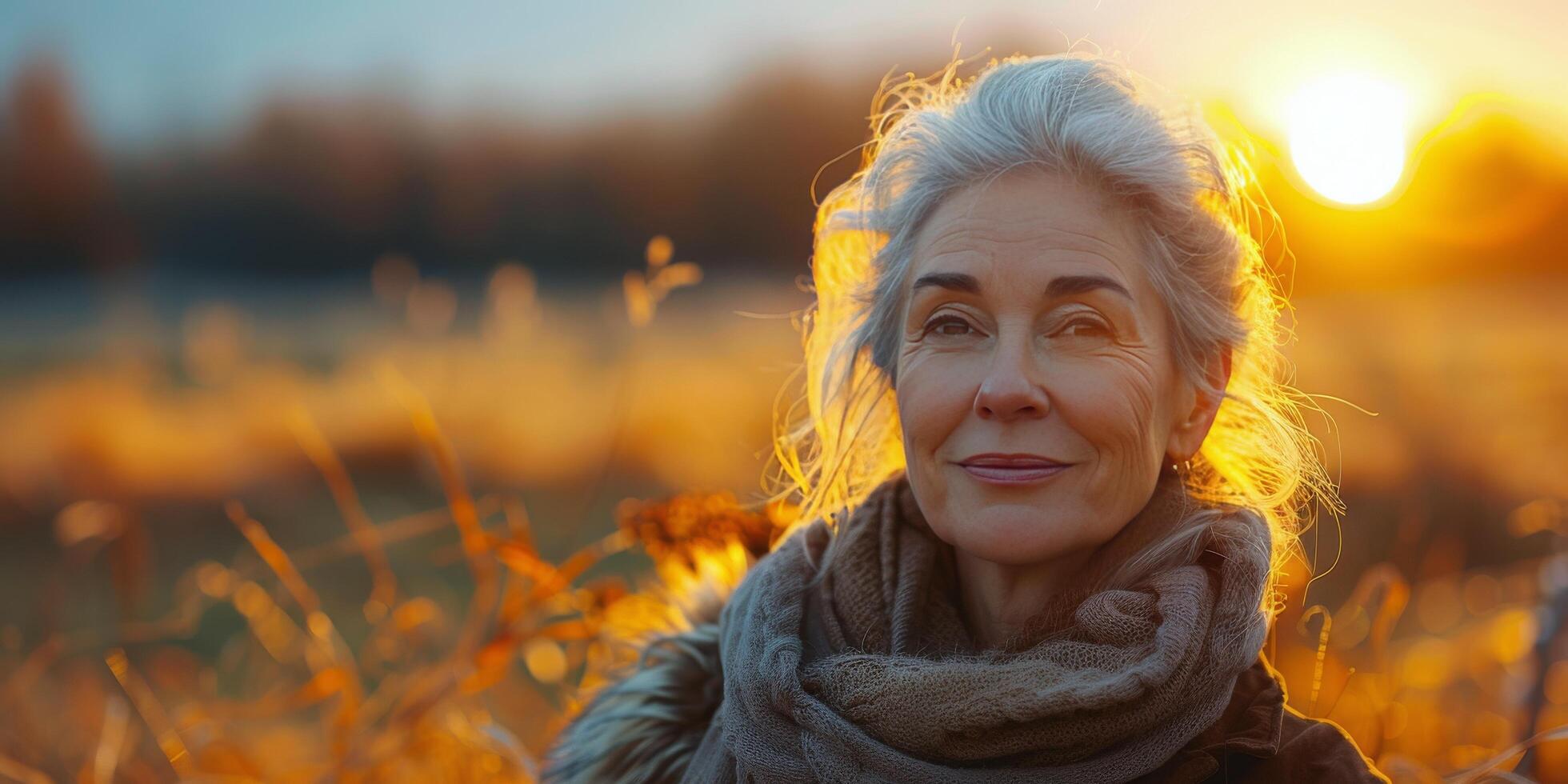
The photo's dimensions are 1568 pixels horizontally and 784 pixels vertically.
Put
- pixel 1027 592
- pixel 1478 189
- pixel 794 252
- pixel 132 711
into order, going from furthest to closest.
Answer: pixel 794 252
pixel 1478 189
pixel 132 711
pixel 1027 592

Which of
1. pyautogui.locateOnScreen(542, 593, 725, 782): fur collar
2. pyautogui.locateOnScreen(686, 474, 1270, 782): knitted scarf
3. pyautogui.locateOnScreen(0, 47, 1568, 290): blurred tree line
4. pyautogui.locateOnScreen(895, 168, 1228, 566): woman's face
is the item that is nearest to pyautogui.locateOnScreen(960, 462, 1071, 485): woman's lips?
pyautogui.locateOnScreen(895, 168, 1228, 566): woman's face

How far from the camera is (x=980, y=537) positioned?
2.11 m

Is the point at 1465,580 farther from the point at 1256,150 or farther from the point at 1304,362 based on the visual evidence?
the point at 1256,150

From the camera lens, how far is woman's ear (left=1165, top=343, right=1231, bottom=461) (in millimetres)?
2252

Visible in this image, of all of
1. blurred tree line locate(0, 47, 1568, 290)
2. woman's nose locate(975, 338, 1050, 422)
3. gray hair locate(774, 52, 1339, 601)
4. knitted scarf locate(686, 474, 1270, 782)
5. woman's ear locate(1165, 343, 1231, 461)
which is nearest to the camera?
knitted scarf locate(686, 474, 1270, 782)

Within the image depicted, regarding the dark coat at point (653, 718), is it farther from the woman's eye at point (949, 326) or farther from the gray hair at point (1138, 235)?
the woman's eye at point (949, 326)

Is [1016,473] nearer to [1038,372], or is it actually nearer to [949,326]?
[1038,372]

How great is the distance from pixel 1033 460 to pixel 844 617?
0.48 metres

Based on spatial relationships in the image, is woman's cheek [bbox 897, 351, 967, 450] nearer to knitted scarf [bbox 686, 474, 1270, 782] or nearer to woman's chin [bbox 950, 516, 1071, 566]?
woman's chin [bbox 950, 516, 1071, 566]

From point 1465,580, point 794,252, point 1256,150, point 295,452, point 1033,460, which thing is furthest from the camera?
point 794,252

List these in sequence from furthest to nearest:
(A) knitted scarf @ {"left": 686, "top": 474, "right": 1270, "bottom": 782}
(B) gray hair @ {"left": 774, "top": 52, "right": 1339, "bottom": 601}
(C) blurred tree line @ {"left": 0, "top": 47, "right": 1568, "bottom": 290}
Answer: (C) blurred tree line @ {"left": 0, "top": 47, "right": 1568, "bottom": 290}, (B) gray hair @ {"left": 774, "top": 52, "right": 1339, "bottom": 601}, (A) knitted scarf @ {"left": 686, "top": 474, "right": 1270, "bottom": 782}

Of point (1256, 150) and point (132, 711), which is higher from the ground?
point (1256, 150)

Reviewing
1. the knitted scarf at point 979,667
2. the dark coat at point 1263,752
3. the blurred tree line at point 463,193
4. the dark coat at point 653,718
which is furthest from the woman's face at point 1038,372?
the blurred tree line at point 463,193

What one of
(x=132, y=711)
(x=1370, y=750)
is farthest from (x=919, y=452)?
(x=132, y=711)
